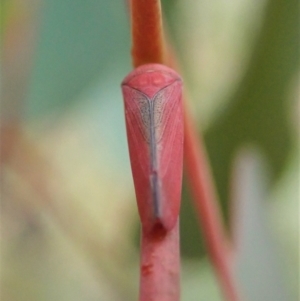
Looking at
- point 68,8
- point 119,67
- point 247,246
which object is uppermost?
point 68,8

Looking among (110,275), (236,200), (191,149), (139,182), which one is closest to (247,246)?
(236,200)

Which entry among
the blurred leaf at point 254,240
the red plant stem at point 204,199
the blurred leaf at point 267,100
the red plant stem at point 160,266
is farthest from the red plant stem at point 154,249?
the blurred leaf at point 267,100

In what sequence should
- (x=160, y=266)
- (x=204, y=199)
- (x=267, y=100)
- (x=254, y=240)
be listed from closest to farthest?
1. (x=160, y=266)
2. (x=204, y=199)
3. (x=254, y=240)
4. (x=267, y=100)

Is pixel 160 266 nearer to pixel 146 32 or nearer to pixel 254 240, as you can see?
pixel 146 32

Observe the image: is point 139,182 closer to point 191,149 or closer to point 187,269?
point 191,149

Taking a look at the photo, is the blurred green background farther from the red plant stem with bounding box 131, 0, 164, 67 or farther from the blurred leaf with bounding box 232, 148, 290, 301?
the red plant stem with bounding box 131, 0, 164, 67

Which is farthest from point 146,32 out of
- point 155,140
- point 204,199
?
point 204,199
